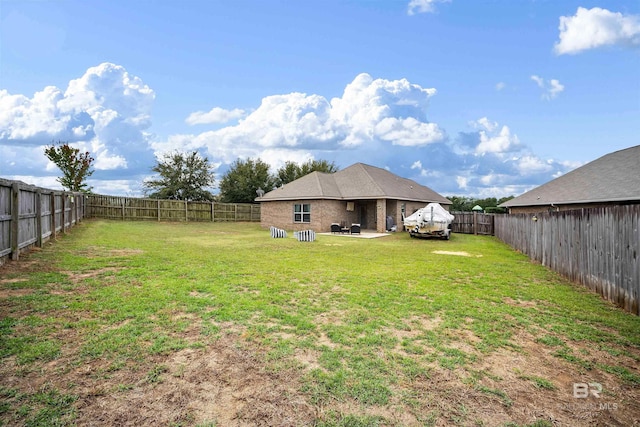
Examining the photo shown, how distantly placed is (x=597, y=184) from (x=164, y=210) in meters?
31.3

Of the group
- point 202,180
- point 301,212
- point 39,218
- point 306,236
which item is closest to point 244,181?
point 202,180

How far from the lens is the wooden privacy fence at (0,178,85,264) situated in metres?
7.45

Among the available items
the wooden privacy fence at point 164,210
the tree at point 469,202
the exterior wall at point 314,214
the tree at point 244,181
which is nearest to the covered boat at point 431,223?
the exterior wall at point 314,214

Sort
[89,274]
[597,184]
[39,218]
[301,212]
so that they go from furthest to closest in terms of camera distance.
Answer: [301,212], [597,184], [39,218], [89,274]

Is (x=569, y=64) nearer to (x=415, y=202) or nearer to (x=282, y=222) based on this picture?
(x=415, y=202)

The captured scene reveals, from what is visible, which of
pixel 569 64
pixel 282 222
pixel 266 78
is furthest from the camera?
pixel 282 222

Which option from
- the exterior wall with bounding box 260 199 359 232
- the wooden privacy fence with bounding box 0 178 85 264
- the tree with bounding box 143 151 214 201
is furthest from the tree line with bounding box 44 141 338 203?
the wooden privacy fence with bounding box 0 178 85 264

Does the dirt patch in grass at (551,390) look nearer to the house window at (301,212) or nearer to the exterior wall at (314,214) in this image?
the exterior wall at (314,214)

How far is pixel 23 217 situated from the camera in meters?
8.50

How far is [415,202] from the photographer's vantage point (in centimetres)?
2620

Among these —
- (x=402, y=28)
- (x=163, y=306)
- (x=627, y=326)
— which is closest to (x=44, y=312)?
(x=163, y=306)

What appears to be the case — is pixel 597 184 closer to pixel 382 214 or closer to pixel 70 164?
pixel 382 214

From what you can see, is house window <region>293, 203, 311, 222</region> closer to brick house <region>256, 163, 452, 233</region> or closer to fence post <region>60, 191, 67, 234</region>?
brick house <region>256, 163, 452, 233</region>

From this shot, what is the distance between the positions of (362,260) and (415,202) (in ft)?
57.1
